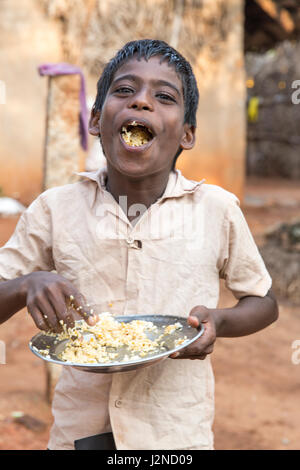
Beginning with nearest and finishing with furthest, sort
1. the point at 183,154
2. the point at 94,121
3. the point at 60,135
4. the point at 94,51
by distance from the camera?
the point at 94,121
the point at 60,135
the point at 94,51
the point at 183,154

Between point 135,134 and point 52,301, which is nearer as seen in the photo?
point 52,301

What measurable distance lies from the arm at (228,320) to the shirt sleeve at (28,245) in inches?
19.4

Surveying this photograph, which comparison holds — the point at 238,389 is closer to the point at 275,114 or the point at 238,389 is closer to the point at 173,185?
the point at 173,185

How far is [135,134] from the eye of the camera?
1.46 meters

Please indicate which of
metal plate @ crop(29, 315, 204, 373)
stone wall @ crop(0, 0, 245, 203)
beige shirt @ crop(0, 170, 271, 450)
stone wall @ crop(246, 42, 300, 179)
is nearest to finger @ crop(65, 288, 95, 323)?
metal plate @ crop(29, 315, 204, 373)

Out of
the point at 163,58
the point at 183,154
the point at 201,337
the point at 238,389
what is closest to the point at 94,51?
the point at 183,154

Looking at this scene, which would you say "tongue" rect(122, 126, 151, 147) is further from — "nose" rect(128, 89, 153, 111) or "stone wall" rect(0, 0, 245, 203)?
"stone wall" rect(0, 0, 245, 203)

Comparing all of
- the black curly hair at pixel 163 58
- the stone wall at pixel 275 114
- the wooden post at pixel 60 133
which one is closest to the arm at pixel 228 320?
the black curly hair at pixel 163 58

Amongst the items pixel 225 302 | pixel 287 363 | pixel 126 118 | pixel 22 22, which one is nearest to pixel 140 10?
pixel 22 22

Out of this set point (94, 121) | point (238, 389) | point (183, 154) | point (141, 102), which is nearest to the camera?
point (141, 102)

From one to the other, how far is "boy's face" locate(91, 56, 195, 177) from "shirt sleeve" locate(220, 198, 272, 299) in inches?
10.0

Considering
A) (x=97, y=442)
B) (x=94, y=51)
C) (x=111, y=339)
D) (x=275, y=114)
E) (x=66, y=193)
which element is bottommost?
(x=97, y=442)

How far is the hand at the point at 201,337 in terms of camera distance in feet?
4.26

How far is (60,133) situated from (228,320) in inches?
83.9
